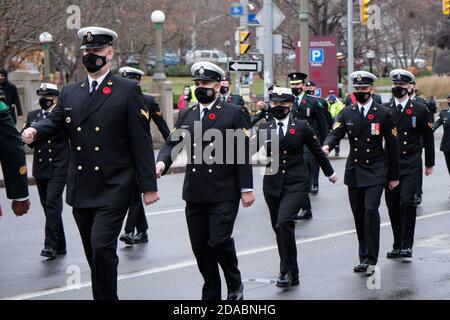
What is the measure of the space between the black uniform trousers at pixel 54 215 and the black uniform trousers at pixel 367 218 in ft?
11.0

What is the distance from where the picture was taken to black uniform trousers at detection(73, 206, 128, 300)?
784 cm

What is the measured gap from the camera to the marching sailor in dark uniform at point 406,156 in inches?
470

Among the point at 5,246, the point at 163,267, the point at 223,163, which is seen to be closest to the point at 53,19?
the point at 5,246

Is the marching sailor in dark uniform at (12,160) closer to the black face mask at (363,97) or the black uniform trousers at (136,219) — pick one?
the black face mask at (363,97)

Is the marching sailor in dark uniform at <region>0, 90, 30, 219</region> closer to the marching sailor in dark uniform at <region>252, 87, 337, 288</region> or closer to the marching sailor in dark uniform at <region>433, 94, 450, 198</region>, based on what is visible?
the marching sailor in dark uniform at <region>252, 87, 337, 288</region>

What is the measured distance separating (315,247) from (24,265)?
3.42 metres

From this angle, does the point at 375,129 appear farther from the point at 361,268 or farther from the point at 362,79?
the point at 361,268

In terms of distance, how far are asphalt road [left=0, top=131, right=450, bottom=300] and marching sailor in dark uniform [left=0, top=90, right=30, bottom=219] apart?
1998mm

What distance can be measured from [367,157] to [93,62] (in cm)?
405

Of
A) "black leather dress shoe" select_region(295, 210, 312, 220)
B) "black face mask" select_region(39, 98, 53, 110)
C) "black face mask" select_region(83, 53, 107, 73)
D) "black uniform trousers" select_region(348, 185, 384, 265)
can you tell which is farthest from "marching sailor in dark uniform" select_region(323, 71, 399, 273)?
"black leather dress shoe" select_region(295, 210, 312, 220)

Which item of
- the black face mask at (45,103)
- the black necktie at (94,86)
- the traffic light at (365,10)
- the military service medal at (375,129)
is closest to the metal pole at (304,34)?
the traffic light at (365,10)

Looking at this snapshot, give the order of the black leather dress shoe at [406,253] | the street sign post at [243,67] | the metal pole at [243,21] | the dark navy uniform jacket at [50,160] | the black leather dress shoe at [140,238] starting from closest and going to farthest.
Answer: the black leather dress shoe at [406,253]
the dark navy uniform jacket at [50,160]
the black leather dress shoe at [140,238]
the street sign post at [243,67]
the metal pole at [243,21]

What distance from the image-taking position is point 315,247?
12.8 metres
